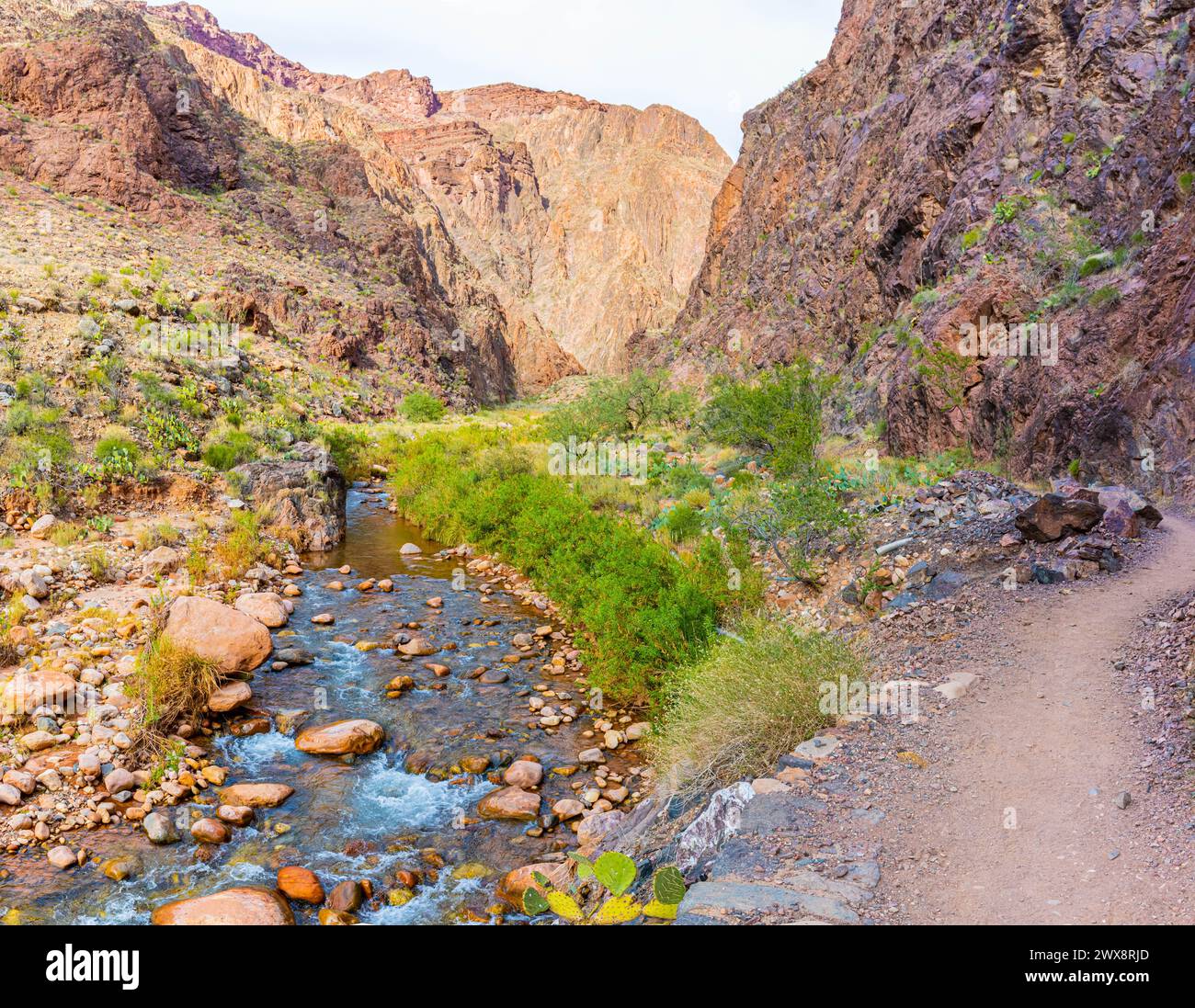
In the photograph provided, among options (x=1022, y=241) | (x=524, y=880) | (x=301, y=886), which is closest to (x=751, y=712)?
(x=524, y=880)

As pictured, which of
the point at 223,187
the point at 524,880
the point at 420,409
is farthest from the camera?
the point at 223,187

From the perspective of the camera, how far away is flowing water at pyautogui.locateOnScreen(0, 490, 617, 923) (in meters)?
5.58

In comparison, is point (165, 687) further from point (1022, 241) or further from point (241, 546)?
point (1022, 241)

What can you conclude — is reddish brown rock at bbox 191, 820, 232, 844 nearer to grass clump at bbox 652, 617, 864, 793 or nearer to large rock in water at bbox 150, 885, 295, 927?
large rock in water at bbox 150, 885, 295, 927

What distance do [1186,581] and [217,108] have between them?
219 ft

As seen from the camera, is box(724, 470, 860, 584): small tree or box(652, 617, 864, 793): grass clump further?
box(724, 470, 860, 584): small tree

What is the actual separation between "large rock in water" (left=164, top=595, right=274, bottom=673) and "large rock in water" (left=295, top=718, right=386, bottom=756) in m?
1.67

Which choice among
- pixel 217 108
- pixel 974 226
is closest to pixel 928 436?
pixel 974 226

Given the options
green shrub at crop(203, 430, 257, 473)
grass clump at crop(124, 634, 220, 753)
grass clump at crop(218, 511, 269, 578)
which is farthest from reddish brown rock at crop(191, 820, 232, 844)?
green shrub at crop(203, 430, 257, 473)

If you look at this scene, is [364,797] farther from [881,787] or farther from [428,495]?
[428,495]

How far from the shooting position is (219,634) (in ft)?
30.2

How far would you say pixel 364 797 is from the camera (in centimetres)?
718

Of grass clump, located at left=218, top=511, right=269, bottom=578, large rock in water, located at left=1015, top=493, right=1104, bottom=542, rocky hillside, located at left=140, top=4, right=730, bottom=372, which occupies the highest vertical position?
rocky hillside, located at left=140, top=4, right=730, bottom=372

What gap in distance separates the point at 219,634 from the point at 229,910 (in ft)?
15.6
